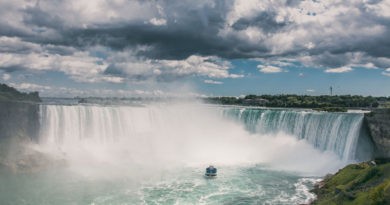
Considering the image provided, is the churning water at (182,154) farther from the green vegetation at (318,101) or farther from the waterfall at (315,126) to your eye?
the green vegetation at (318,101)

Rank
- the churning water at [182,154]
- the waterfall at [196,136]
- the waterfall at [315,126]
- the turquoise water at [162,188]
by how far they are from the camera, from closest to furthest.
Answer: the turquoise water at [162,188] → the churning water at [182,154] → the waterfall at [315,126] → the waterfall at [196,136]

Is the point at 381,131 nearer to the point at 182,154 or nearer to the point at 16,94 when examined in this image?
the point at 182,154

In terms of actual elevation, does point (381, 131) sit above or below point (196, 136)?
above

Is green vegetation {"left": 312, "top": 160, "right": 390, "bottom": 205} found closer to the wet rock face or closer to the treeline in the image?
the wet rock face

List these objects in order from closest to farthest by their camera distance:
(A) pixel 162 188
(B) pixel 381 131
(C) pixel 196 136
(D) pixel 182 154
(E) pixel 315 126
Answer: (A) pixel 162 188 → (B) pixel 381 131 → (E) pixel 315 126 → (D) pixel 182 154 → (C) pixel 196 136

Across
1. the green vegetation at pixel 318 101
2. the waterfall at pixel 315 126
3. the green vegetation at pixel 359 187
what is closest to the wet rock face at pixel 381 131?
the waterfall at pixel 315 126

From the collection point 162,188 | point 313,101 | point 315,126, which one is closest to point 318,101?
point 313,101
